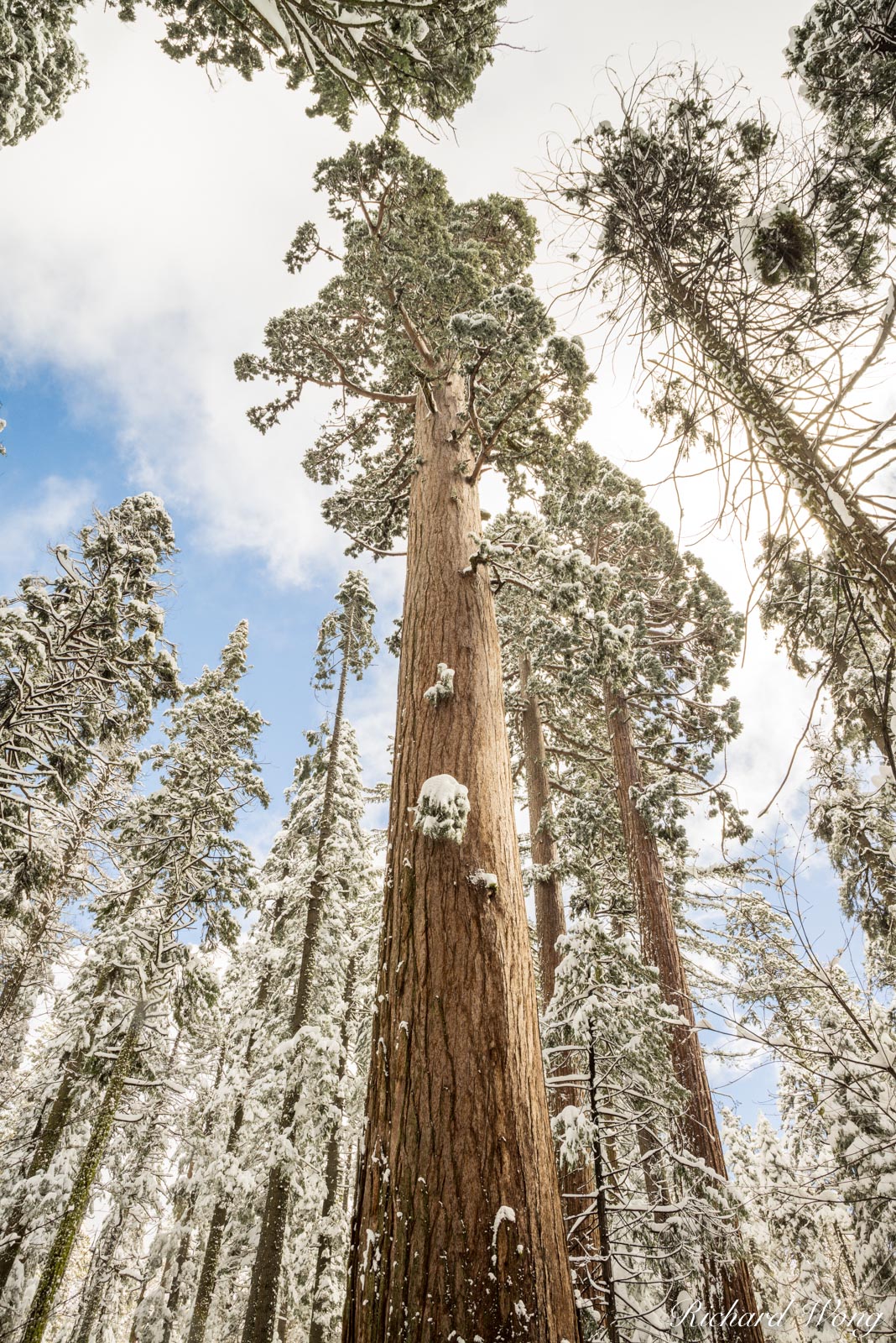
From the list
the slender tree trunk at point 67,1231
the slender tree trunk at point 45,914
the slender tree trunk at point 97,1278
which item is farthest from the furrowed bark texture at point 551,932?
the slender tree trunk at point 97,1278

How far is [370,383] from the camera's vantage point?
286 inches

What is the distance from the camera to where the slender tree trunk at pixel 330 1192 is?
45.1 ft

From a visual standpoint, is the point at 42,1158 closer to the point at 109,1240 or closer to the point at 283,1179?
the point at 283,1179

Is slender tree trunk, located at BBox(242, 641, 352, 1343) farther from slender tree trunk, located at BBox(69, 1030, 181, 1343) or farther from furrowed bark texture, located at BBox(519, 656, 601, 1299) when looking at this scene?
furrowed bark texture, located at BBox(519, 656, 601, 1299)

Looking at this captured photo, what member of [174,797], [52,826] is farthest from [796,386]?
[174,797]

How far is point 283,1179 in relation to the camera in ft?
33.0

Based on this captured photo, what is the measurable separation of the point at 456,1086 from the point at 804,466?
2420mm

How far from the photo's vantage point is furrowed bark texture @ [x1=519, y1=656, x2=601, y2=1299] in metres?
4.06

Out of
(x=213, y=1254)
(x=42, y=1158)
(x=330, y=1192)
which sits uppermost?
(x=330, y=1192)

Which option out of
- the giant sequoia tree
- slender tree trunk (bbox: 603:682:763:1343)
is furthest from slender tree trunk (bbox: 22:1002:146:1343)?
the giant sequoia tree

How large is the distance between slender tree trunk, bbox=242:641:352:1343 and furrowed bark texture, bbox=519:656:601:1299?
5.25 m

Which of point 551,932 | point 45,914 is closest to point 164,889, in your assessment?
point 45,914

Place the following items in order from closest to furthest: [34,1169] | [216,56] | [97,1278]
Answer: [216,56] < [34,1169] < [97,1278]

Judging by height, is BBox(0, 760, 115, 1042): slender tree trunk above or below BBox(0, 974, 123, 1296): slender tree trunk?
above
